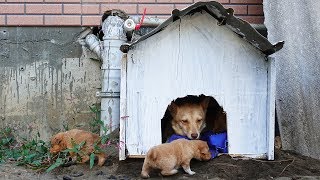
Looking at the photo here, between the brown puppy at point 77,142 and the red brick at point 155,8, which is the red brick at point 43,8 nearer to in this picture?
the red brick at point 155,8

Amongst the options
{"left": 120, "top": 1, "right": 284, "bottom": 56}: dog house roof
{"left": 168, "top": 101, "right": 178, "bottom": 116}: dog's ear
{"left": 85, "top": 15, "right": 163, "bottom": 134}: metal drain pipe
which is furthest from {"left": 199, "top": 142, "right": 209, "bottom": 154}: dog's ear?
{"left": 85, "top": 15, "right": 163, "bottom": 134}: metal drain pipe

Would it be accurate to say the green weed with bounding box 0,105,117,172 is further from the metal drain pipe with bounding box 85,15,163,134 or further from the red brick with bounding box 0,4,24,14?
the red brick with bounding box 0,4,24,14

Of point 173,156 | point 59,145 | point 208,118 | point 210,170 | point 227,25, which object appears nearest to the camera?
point 173,156

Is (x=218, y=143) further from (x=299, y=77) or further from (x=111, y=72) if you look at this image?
(x=111, y=72)

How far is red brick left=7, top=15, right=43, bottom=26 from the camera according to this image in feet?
23.0

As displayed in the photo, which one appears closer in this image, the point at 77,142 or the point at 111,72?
the point at 77,142

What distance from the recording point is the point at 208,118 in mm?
6660

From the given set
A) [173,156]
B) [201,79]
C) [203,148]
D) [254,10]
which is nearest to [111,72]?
[201,79]

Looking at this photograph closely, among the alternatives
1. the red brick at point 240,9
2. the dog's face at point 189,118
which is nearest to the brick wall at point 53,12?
the red brick at point 240,9

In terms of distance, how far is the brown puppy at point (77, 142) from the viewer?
5648mm

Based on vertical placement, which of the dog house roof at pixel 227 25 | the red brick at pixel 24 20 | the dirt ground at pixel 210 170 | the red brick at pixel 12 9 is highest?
the red brick at pixel 12 9

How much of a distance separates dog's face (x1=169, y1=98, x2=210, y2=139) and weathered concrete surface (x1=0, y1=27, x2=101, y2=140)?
Answer: 129 cm

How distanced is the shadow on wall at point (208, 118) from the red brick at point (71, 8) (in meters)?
1.72

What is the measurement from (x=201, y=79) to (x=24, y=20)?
8.36 feet
